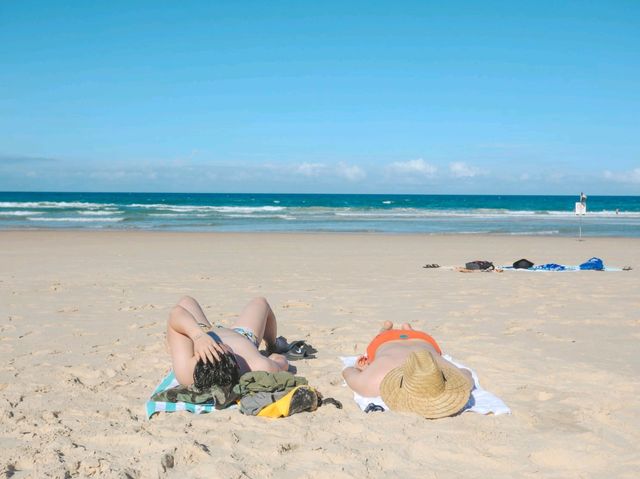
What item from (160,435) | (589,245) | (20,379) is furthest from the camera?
(589,245)

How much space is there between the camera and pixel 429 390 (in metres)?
3.95

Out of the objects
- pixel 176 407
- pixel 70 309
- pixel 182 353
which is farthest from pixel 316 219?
pixel 176 407

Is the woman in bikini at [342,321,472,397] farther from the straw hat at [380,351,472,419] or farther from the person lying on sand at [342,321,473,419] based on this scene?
the straw hat at [380,351,472,419]

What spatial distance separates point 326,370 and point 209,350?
138 centimetres

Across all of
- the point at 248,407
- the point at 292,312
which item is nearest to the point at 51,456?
the point at 248,407

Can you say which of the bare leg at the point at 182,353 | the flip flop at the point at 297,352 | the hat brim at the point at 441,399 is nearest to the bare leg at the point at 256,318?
the flip flop at the point at 297,352

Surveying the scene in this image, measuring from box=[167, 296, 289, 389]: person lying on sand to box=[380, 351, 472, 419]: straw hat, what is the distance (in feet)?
3.61

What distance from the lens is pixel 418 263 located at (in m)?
13.0

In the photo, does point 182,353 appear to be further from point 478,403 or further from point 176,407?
point 478,403

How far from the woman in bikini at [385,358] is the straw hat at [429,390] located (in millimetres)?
160

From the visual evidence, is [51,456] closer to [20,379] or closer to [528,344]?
[20,379]

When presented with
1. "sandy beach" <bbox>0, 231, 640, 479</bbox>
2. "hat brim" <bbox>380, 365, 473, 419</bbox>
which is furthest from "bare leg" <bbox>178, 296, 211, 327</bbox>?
"hat brim" <bbox>380, 365, 473, 419</bbox>

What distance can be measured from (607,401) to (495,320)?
278 centimetres

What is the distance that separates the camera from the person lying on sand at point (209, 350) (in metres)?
4.20
